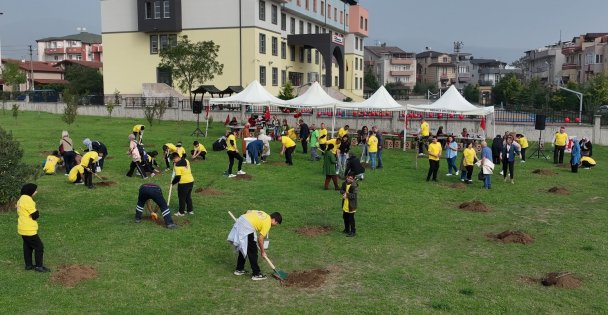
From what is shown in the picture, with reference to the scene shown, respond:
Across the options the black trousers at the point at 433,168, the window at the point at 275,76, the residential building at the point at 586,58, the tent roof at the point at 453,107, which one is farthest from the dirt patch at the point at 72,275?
the residential building at the point at 586,58

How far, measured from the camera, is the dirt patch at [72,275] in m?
9.14

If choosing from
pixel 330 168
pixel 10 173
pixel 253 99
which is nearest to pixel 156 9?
pixel 253 99

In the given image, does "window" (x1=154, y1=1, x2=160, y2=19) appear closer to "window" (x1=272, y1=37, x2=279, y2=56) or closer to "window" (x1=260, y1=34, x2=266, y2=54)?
"window" (x1=260, y1=34, x2=266, y2=54)

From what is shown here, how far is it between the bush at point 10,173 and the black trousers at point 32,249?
14.0ft

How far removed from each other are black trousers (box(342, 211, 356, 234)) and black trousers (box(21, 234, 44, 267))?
6.19 metres

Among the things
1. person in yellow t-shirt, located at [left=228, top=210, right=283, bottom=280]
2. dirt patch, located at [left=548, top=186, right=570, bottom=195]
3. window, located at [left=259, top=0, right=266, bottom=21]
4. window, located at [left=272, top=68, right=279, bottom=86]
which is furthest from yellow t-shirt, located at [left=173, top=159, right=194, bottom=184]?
window, located at [left=272, top=68, right=279, bottom=86]

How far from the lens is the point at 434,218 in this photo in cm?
1423

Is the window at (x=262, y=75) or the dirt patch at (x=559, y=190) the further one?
the window at (x=262, y=75)

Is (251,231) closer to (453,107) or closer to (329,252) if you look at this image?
(329,252)

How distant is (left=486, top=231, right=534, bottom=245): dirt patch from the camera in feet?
39.5

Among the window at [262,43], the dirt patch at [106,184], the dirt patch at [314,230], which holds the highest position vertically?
the window at [262,43]

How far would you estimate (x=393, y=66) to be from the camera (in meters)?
115

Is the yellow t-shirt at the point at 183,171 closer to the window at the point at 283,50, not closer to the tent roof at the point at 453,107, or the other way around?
the tent roof at the point at 453,107

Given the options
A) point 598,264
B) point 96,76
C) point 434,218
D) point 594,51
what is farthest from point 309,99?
point 594,51
